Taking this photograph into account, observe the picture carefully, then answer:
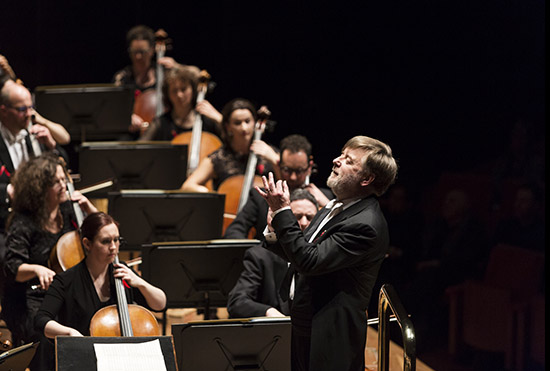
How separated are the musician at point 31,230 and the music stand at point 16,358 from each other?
0.97 meters

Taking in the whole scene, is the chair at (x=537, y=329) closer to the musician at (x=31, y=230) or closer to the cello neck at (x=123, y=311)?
the cello neck at (x=123, y=311)

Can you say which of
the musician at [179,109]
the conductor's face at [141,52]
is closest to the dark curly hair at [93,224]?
the musician at [179,109]

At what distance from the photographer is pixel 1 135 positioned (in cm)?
411

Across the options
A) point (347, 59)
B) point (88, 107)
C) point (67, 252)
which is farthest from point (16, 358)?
point (347, 59)

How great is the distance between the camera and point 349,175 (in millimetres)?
2457

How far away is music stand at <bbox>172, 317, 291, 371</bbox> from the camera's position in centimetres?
270

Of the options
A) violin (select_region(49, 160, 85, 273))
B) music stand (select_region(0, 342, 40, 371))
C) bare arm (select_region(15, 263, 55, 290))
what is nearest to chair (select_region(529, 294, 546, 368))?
violin (select_region(49, 160, 85, 273))

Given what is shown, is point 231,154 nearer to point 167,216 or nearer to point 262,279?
point 167,216

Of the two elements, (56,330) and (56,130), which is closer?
(56,330)

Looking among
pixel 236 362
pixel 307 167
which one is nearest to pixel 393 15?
pixel 307 167

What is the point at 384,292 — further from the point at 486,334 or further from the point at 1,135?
the point at 1,135

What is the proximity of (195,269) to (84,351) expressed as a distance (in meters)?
1.02

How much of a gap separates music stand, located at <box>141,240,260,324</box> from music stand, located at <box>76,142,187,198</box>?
1.13 meters

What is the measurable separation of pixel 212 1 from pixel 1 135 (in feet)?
9.52
